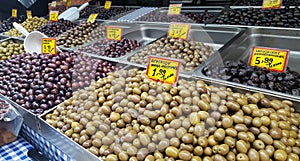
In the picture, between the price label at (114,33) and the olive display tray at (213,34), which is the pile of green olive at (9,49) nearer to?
the price label at (114,33)

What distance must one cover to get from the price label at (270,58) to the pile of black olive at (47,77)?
3.58ft

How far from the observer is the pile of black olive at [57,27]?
3273mm

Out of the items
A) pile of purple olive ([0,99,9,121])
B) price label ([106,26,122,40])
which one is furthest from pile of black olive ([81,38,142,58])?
pile of purple olive ([0,99,9,121])

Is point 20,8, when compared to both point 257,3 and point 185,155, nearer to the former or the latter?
point 257,3

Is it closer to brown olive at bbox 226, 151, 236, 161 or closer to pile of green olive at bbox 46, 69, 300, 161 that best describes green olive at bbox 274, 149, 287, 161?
pile of green olive at bbox 46, 69, 300, 161

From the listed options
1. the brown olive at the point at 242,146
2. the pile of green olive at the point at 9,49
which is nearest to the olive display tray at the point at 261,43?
the brown olive at the point at 242,146

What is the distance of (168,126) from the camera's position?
120cm

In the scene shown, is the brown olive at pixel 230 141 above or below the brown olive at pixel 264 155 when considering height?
above

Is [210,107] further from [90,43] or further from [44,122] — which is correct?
[90,43]

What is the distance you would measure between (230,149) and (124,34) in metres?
2.11

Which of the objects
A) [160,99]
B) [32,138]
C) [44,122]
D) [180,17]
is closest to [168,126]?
[160,99]

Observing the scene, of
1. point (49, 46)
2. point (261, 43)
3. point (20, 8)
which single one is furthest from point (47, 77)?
point (20, 8)

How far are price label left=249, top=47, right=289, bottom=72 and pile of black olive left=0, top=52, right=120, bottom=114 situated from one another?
1.09 metres

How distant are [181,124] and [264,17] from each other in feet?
6.44
